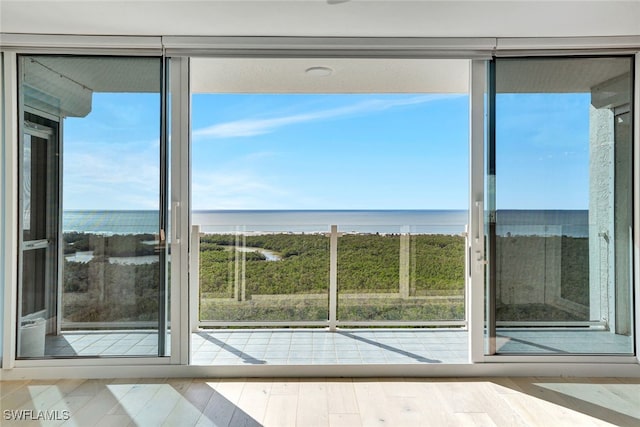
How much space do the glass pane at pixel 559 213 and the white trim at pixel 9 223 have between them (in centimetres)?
343

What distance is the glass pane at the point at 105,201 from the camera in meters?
2.97

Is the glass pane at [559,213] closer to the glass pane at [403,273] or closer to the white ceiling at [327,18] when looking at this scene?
the white ceiling at [327,18]

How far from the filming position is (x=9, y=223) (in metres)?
2.91

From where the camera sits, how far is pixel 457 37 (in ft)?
9.68

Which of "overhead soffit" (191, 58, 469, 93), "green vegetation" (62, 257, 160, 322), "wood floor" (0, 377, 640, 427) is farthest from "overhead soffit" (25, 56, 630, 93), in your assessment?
"wood floor" (0, 377, 640, 427)

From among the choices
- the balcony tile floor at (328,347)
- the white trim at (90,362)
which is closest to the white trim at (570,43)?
the balcony tile floor at (328,347)

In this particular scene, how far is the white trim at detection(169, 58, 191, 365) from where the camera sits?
2.98 m

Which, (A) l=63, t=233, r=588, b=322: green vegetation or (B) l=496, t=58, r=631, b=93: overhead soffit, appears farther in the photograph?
(A) l=63, t=233, r=588, b=322: green vegetation

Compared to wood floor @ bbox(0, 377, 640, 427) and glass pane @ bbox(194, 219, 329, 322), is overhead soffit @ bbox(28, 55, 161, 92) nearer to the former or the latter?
glass pane @ bbox(194, 219, 329, 322)

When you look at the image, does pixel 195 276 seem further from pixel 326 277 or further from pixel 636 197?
pixel 636 197

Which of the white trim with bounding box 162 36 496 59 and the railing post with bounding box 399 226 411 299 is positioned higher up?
the white trim with bounding box 162 36 496 59

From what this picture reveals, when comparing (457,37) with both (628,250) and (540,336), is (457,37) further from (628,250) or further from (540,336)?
(540,336)

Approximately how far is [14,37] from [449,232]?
4317 millimetres

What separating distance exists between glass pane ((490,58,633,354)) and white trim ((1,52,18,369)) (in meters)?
3.43
